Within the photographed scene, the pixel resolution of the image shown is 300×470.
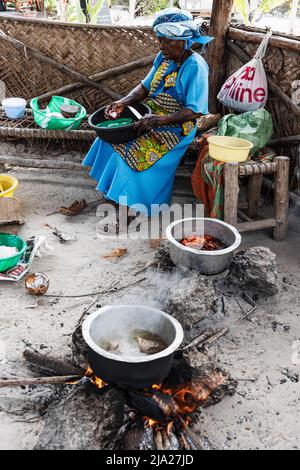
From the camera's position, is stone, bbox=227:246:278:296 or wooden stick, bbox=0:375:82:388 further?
stone, bbox=227:246:278:296

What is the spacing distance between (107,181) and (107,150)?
0.33 meters

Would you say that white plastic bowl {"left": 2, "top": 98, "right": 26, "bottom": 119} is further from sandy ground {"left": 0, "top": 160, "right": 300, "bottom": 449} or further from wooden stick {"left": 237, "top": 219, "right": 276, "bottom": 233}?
wooden stick {"left": 237, "top": 219, "right": 276, "bottom": 233}

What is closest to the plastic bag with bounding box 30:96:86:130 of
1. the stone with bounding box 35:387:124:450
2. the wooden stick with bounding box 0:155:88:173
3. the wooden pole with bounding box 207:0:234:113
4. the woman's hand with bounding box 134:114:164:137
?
the wooden stick with bounding box 0:155:88:173

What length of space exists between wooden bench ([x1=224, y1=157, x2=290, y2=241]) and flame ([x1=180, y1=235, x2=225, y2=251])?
1.70 ft

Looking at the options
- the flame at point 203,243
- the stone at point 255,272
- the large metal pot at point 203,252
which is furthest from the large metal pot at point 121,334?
the stone at point 255,272

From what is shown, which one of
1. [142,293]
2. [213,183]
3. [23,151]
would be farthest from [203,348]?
[23,151]

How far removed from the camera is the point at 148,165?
13.8 feet

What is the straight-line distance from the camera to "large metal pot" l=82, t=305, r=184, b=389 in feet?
7.02

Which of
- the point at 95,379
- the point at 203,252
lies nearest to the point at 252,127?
the point at 203,252

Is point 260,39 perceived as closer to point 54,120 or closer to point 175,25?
point 175,25

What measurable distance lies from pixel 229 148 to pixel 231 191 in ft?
1.23

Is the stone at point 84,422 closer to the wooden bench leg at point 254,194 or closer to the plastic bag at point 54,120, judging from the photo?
the wooden bench leg at point 254,194

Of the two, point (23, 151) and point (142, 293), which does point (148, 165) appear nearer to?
point (142, 293)

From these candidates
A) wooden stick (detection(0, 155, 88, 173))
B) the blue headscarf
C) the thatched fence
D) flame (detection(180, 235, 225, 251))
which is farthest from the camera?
wooden stick (detection(0, 155, 88, 173))
